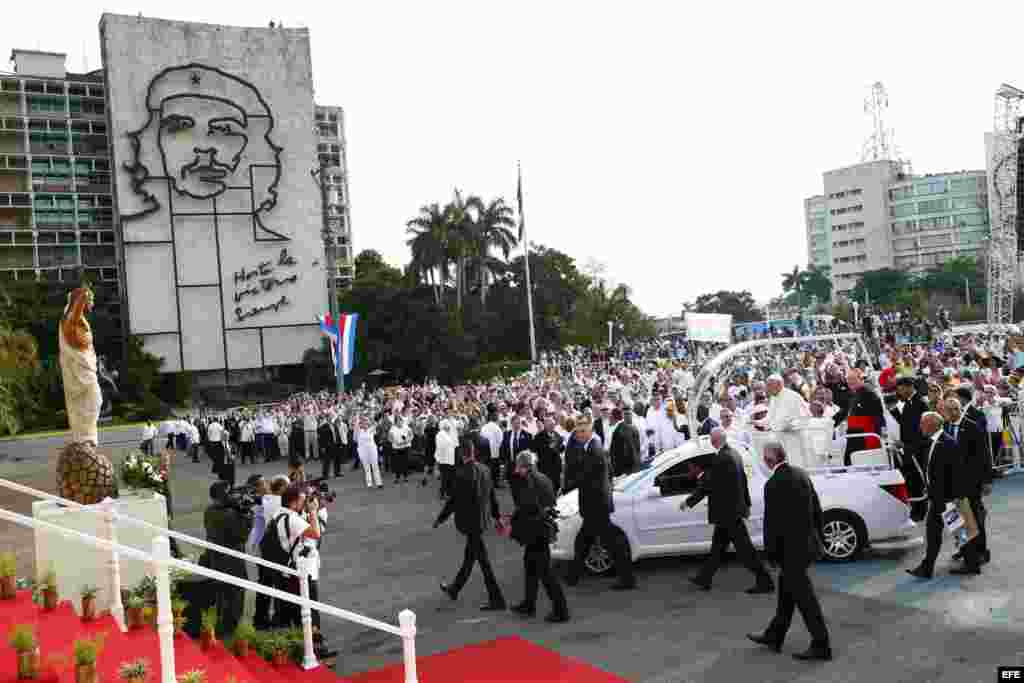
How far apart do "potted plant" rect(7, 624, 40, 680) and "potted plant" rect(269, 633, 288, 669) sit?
2.70 meters

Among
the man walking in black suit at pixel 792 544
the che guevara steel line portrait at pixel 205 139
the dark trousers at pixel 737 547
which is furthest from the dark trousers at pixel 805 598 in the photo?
the che guevara steel line portrait at pixel 205 139

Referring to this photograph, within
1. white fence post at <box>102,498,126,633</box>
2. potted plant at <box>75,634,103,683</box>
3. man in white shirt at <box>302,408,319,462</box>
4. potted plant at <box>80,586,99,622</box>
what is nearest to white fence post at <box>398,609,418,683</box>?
potted plant at <box>75,634,103,683</box>

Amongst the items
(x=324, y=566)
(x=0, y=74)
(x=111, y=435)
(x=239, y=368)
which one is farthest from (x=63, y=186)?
(x=324, y=566)

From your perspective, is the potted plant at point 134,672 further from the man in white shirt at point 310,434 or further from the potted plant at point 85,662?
the man in white shirt at point 310,434

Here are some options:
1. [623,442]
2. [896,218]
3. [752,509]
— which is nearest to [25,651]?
[752,509]

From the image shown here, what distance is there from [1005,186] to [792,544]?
40236mm

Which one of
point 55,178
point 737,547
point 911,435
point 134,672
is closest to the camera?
point 134,672

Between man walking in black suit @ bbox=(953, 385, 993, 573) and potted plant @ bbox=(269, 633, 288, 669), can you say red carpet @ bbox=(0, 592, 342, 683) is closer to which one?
potted plant @ bbox=(269, 633, 288, 669)

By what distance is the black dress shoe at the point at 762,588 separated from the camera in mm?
9141

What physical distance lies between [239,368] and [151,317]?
6857 mm

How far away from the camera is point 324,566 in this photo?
12422 mm

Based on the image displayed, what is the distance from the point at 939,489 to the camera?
8828 mm

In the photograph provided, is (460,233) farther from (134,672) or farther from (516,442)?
(134,672)

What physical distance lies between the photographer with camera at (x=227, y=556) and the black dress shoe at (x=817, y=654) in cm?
502
